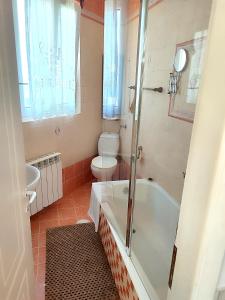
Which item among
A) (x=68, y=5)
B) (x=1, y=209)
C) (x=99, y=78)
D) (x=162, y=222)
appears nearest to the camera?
(x=1, y=209)

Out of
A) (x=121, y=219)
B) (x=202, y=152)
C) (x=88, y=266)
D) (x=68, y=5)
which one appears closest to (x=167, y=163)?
(x=121, y=219)

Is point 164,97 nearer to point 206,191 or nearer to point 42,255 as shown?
point 206,191

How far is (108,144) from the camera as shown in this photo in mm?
3137

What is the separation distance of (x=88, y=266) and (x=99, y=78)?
7.82 feet

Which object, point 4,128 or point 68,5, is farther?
point 68,5

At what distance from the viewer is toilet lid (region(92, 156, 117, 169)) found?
2.78m

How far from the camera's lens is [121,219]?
1850 mm

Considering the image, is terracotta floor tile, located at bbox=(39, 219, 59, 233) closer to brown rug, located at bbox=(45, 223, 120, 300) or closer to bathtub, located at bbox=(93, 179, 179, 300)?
brown rug, located at bbox=(45, 223, 120, 300)

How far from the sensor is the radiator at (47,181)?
2242 mm

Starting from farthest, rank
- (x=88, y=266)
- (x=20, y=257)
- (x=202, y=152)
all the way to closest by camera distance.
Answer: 1. (x=88, y=266)
2. (x=20, y=257)
3. (x=202, y=152)

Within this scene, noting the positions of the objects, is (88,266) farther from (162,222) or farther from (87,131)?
(87,131)

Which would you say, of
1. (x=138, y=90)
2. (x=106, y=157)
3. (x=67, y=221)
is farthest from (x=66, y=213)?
(x=138, y=90)

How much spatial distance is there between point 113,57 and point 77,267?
2.45m

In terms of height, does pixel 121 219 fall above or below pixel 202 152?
below
